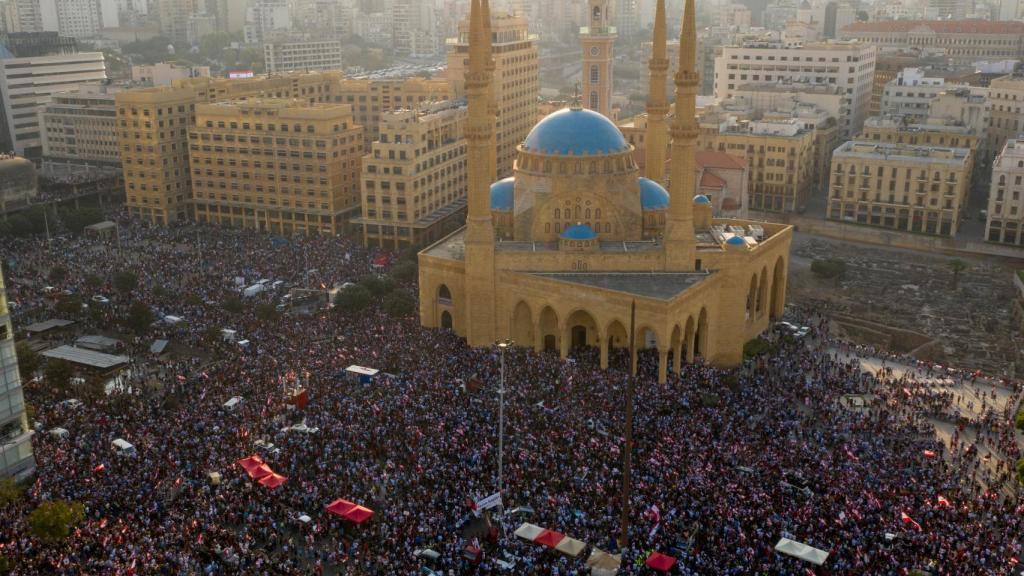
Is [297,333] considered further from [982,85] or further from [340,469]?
[982,85]

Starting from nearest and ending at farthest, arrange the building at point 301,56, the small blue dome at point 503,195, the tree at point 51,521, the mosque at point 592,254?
the tree at point 51,521 < the mosque at point 592,254 < the small blue dome at point 503,195 < the building at point 301,56

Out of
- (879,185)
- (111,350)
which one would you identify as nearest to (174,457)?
(111,350)

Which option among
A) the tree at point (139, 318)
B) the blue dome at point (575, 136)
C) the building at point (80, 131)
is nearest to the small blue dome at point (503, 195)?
the blue dome at point (575, 136)

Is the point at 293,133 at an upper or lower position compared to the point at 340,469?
upper

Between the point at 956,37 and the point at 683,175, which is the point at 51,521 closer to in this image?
the point at 683,175

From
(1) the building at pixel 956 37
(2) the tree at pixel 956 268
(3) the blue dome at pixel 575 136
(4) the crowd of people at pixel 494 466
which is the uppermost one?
(1) the building at pixel 956 37

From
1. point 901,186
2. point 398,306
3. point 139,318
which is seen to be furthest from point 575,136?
point 901,186

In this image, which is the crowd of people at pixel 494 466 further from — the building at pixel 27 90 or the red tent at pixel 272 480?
the building at pixel 27 90
